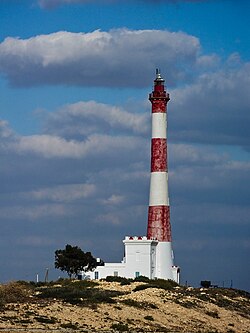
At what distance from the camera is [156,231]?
67.3 m

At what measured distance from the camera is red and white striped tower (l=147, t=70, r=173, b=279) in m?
67.1

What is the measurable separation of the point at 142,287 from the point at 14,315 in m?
16.7

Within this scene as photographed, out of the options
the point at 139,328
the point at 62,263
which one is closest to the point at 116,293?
the point at 139,328

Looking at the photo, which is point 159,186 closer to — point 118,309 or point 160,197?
point 160,197

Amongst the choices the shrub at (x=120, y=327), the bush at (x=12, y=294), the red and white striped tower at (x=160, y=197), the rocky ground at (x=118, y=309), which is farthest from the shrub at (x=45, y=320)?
the red and white striped tower at (x=160, y=197)

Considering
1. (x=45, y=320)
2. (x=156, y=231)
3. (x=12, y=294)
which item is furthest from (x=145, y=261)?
(x=45, y=320)

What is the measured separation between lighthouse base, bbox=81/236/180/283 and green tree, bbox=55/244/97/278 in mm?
1828

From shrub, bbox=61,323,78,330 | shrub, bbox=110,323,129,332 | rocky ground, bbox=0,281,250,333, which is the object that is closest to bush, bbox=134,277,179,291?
rocky ground, bbox=0,281,250,333

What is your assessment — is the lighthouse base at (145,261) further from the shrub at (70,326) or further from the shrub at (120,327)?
the shrub at (70,326)

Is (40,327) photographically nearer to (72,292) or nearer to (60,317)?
(60,317)

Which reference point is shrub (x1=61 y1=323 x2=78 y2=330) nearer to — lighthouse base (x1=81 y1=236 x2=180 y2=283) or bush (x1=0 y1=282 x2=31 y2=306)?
bush (x1=0 y1=282 x2=31 y2=306)

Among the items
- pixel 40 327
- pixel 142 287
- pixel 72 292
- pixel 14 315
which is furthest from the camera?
pixel 142 287

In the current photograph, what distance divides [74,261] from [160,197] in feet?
30.1

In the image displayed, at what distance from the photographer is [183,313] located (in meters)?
49.9
